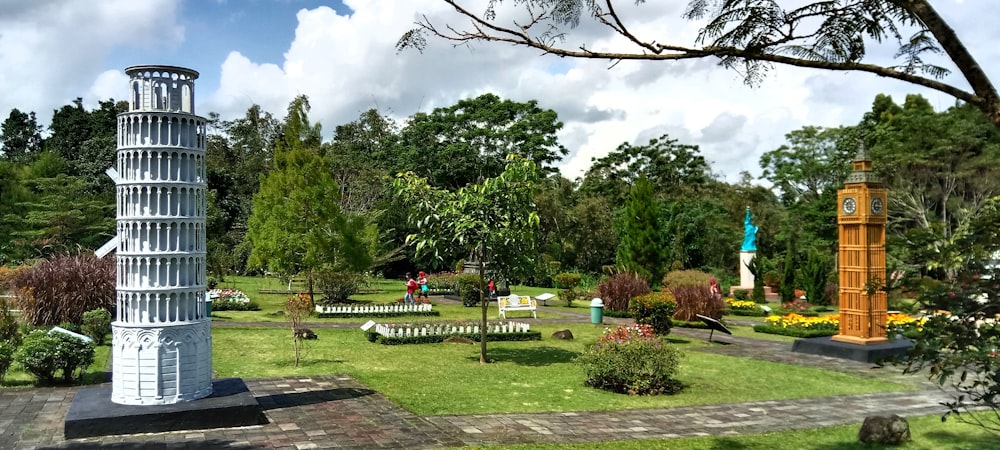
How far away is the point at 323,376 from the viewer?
13477 mm

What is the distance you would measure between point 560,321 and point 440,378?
11249 mm

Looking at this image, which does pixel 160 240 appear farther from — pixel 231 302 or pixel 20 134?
pixel 20 134

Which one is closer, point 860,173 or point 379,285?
point 860,173

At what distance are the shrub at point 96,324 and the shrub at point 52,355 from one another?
14.2 ft

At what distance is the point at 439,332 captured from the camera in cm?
1878

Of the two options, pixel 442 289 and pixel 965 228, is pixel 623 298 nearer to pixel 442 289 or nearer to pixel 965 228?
pixel 442 289

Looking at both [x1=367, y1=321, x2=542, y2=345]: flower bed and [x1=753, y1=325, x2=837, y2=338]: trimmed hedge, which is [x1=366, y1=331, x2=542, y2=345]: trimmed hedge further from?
[x1=753, y1=325, x2=837, y2=338]: trimmed hedge

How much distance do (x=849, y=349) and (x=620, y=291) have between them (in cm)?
1065

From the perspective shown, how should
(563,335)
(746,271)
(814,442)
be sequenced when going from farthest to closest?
(746,271) → (563,335) → (814,442)

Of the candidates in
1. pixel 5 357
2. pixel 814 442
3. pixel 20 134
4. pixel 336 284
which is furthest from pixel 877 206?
pixel 20 134

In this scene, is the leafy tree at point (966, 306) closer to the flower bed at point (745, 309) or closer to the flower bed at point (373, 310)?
the flower bed at point (373, 310)

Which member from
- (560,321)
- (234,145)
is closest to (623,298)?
(560,321)

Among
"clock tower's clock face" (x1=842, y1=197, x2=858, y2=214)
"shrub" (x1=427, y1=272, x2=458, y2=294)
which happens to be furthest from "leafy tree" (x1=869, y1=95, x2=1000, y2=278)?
"shrub" (x1=427, y1=272, x2=458, y2=294)

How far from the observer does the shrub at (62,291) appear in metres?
18.5
